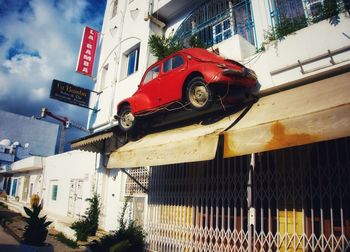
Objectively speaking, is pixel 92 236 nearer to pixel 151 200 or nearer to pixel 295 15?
pixel 151 200

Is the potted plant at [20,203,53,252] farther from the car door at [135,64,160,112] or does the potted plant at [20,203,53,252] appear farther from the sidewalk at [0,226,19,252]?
the car door at [135,64,160,112]

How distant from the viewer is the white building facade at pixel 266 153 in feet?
14.3

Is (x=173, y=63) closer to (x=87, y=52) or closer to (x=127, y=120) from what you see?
(x=127, y=120)

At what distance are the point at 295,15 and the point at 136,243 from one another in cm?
719

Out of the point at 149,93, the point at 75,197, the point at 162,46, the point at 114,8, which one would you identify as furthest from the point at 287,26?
the point at 75,197

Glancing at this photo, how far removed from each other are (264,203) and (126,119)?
15.3ft

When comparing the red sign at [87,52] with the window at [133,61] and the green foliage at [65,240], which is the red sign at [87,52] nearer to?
the window at [133,61]

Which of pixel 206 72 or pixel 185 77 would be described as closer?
pixel 206 72

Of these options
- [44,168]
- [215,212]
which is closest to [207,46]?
[215,212]

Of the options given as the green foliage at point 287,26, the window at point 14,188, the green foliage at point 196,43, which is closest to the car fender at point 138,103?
the green foliage at point 196,43

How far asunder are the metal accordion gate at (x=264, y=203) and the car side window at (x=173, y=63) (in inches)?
104

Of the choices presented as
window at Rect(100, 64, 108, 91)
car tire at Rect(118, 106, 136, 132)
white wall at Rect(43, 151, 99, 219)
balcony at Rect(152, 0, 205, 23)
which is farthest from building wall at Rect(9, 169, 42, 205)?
balcony at Rect(152, 0, 205, 23)

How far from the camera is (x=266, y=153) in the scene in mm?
5594

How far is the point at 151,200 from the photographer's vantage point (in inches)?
315
